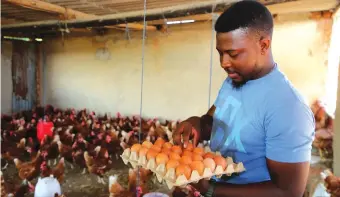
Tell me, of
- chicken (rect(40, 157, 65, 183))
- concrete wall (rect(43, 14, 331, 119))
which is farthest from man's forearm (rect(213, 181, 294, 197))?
concrete wall (rect(43, 14, 331, 119))

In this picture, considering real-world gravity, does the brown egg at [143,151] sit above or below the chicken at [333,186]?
above

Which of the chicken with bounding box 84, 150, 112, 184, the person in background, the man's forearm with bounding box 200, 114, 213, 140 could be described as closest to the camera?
the man's forearm with bounding box 200, 114, 213, 140

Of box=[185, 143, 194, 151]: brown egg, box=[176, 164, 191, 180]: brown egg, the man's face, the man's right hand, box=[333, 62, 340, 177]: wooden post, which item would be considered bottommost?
box=[333, 62, 340, 177]: wooden post

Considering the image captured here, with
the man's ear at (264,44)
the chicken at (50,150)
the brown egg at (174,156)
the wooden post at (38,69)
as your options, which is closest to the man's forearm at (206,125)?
the brown egg at (174,156)

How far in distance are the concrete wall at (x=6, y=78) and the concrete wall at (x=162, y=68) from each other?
66 centimetres

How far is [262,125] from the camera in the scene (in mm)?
889

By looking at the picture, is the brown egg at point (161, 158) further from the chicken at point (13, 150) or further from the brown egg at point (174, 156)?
the chicken at point (13, 150)

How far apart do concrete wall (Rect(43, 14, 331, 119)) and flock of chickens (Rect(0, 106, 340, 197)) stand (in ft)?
1.12

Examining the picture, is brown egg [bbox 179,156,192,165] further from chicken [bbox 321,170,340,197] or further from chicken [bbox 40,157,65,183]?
chicken [bbox 40,157,65,183]

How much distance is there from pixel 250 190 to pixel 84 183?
2.54 meters

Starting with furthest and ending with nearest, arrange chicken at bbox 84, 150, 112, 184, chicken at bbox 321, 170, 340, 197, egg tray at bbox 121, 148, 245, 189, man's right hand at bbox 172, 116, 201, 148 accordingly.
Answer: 1. chicken at bbox 84, 150, 112, 184
2. chicken at bbox 321, 170, 340, 197
3. man's right hand at bbox 172, 116, 201, 148
4. egg tray at bbox 121, 148, 245, 189

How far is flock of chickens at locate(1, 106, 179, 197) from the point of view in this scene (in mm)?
2736

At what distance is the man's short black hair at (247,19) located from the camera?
0.86 metres

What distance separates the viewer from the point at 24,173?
9.06 feet
